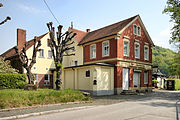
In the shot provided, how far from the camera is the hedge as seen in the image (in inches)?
727

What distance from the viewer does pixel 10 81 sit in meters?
19.0

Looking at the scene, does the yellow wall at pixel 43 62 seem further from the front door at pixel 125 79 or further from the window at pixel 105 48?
the front door at pixel 125 79

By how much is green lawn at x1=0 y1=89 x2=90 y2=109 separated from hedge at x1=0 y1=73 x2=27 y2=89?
26.8ft

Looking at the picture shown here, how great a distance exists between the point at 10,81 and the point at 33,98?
961 centimetres

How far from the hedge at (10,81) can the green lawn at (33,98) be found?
26.8ft

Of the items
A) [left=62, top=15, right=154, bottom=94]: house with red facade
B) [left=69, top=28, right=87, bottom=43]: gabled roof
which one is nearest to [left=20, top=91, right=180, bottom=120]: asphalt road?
[left=62, top=15, right=154, bottom=94]: house with red facade

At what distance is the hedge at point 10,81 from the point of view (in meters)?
18.5

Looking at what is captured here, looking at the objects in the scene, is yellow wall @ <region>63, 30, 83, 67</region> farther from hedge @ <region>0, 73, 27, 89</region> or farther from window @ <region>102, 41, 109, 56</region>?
hedge @ <region>0, 73, 27, 89</region>

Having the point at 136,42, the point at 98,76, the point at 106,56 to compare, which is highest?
the point at 136,42

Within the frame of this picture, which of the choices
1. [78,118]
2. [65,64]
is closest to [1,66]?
[65,64]

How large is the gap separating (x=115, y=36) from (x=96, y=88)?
6.89 metres

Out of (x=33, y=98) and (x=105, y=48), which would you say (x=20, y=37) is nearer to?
(x=105, y=48)

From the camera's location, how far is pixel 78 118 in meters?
7.93

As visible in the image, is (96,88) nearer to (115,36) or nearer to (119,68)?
(119,68)
